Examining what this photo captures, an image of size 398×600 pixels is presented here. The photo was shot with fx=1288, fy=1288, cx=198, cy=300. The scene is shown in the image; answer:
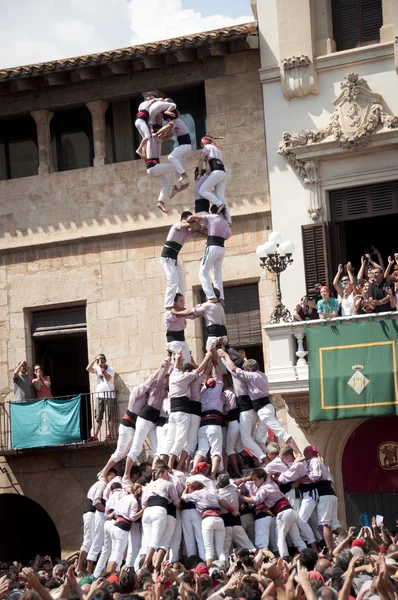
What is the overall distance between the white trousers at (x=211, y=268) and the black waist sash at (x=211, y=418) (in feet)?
6.95

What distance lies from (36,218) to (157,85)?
13.1 ft

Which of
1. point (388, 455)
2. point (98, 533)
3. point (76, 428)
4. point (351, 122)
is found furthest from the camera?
point (76, 428)

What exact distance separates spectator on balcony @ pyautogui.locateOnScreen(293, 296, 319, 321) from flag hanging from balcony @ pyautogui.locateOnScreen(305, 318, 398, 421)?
493 mm

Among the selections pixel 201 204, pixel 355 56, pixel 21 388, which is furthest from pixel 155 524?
pixel 355 56

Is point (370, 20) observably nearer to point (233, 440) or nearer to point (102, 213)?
point (102, 213)

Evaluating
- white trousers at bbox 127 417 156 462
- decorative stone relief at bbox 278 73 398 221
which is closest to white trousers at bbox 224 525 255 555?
white trousers at bbox 127 417 156 462

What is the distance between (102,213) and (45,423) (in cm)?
477

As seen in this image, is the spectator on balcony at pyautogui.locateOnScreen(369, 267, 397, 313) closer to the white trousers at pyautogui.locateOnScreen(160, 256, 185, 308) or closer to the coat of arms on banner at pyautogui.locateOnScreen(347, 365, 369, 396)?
the coat of arms on banner at pyautogui.locateOnScreen(347, 365, 369, 396)

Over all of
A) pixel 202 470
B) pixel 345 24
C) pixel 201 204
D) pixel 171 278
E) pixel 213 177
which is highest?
pixel 345 24

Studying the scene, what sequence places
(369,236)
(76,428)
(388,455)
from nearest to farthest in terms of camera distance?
(388,455), (76,428), (369,236)

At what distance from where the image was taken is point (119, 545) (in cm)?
1873

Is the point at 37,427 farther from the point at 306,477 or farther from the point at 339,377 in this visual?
the point at 306,477

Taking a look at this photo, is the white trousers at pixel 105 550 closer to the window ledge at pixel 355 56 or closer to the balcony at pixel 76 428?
the balcony at pixel 76 428

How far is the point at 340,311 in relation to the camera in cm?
2433
